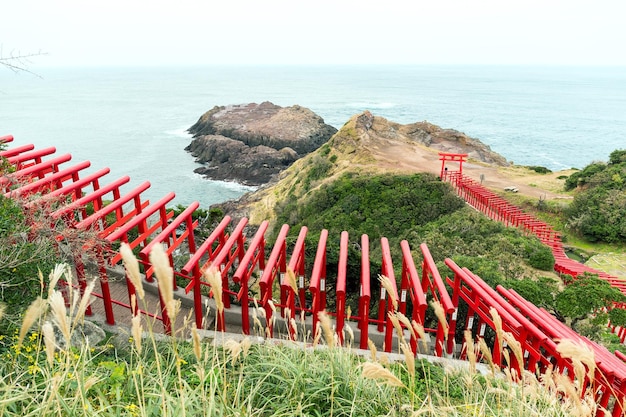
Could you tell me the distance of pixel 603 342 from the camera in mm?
10656

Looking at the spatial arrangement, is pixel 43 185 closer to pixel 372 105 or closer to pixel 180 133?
pixel 180 133

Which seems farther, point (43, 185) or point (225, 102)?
point (225, 102)

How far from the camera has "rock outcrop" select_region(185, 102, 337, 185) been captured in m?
53.0

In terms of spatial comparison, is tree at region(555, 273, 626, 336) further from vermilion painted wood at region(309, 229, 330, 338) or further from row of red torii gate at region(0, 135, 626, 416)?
vermilion painted wood at region(309, 229, 330, 338)

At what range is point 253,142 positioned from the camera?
202 feet

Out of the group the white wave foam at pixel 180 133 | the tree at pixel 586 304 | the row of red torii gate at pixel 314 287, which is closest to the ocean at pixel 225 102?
the white wave foam at pixel 180 133

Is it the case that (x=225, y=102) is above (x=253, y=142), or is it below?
above

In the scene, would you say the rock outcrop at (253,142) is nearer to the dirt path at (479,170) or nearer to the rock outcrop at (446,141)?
the rock outcrop at (446,141)

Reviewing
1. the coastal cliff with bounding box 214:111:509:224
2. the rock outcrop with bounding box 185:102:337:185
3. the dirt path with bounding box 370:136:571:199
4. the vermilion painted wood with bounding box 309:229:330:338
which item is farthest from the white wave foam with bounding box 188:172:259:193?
the vermilion painted wood with bounding box 309:229:330:338

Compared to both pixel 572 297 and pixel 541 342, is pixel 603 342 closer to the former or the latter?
pixel 572 297

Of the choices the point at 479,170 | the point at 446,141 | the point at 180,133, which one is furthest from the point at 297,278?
the point at 180,133

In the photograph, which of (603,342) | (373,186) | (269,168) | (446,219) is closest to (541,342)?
(603,342)

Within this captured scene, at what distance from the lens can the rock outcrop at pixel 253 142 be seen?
2088 inches

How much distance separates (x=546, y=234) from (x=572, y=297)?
8.70 metres
